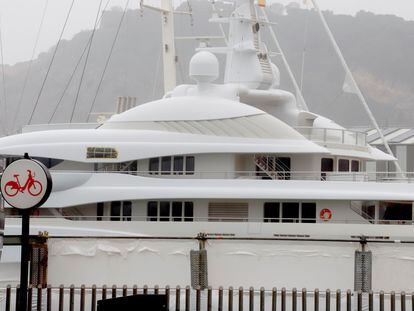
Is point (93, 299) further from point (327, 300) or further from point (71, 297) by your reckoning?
point (327, 300)

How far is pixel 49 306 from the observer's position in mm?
18875

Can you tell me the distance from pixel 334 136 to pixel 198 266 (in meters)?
18.2

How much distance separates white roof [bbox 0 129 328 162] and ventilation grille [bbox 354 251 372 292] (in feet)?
40.5

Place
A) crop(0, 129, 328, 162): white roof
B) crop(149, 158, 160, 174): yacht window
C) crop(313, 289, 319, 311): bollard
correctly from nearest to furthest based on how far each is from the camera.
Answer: crop(313, 289, 319, 311): bollard < crop(0, 129, 328, 162): white roof < crop(149, 158, 160, 174): yacht window

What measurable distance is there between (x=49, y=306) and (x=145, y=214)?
1330 centimetres

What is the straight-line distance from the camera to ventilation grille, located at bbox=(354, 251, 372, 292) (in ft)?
64.0

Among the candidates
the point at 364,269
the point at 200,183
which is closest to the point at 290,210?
the point at 200,183

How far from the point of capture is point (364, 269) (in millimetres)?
19578

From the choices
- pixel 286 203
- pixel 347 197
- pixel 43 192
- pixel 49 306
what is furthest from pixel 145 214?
pixel 43 192

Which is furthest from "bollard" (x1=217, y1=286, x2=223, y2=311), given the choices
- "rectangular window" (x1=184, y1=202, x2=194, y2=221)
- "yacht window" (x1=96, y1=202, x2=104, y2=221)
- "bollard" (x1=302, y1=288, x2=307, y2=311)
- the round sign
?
"yacht window" (x1=96, y1=202, x2=104, y2=221)

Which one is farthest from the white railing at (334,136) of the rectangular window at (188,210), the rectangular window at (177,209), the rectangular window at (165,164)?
the rectangular window at (177,209)

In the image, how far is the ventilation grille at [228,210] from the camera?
31719 millimetres

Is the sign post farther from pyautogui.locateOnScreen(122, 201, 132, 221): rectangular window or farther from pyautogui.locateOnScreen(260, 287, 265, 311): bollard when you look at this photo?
pyautogui.locateOnScreen(122, 201, 132, 221): rectangular window

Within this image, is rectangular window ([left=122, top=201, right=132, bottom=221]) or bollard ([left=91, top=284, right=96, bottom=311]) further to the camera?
rectangular window ([left=122, top=201, right=132, bottom=221])
